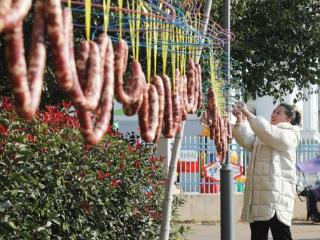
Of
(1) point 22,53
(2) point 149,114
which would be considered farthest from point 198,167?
(1) point 22,53

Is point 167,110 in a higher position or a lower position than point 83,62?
lower

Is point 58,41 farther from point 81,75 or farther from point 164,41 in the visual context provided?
point 164,41

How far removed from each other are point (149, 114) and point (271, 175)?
152 inches

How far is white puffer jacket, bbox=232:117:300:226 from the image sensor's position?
699 cm

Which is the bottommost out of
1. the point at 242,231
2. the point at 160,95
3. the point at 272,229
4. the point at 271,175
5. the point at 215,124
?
the point at 242,231

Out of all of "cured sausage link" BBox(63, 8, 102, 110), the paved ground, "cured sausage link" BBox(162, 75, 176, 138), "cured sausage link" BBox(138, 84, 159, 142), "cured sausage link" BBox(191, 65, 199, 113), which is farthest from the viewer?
the paved ground

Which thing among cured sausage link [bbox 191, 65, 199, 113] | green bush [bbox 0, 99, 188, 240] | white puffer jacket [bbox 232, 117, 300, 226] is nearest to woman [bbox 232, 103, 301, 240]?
white puffer jacket [bbox 232, 117, 300, 226]

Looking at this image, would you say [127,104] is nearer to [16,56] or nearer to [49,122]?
[16,56]

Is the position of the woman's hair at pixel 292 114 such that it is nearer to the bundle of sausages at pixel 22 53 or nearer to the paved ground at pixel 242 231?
the paved ground at pixel 242 231

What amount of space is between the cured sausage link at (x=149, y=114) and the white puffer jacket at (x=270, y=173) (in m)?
3.56

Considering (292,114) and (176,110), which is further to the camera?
(292,114)

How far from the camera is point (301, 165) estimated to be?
50.4 ft

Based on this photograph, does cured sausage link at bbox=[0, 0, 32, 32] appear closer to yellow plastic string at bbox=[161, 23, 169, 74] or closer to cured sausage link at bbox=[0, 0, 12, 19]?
cured sausage link at bbox=[0, 0, 12, 19]

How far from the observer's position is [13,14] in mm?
2018
